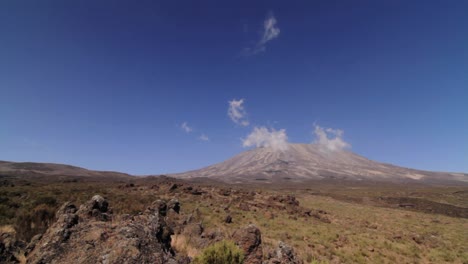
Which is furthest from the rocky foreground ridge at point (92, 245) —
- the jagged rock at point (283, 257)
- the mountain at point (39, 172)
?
the mountain at point (39, 172)

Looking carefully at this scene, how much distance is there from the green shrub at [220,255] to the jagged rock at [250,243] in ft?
6.27

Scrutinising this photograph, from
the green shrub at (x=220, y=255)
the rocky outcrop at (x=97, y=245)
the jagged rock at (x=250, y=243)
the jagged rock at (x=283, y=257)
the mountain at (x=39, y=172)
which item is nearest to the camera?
the rocky outcrop at (x=97, y=245)

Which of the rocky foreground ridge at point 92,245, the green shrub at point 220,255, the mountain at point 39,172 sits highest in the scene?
the mountain at point 39,172

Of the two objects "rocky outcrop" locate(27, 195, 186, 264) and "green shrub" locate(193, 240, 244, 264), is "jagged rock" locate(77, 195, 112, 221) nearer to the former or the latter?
"rocky outcrop" locate(27, 195, 186, 264)

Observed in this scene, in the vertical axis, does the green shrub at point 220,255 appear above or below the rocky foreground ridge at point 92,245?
below

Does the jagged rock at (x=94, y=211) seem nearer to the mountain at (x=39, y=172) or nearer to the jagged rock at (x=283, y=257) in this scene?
the jagged rock at (x=283, y=257)

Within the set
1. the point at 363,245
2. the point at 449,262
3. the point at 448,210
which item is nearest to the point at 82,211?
the point at 363,245

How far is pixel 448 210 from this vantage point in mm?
36406

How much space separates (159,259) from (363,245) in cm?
1456

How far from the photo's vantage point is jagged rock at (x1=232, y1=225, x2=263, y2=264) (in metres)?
6.85

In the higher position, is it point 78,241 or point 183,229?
point 78,241

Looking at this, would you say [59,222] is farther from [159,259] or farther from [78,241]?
[159,259]

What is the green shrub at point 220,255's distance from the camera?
4.81m

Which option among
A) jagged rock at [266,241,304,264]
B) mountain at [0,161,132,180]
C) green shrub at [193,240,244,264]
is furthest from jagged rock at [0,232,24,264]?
mountain at [0,161,132,180]
